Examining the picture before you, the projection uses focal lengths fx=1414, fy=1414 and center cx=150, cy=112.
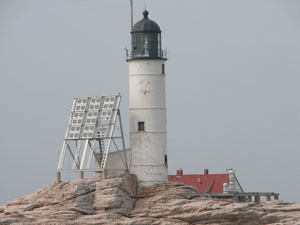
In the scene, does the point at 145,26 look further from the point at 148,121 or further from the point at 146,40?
the point at 148,121

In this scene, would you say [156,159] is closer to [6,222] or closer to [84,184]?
[84,184]

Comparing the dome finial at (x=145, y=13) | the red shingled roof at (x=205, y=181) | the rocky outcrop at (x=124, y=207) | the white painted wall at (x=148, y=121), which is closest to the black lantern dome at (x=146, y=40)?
the dome finial at (x=145, y=13)

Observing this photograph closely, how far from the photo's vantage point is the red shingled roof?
94.8 meters

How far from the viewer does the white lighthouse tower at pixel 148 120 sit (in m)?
82.3

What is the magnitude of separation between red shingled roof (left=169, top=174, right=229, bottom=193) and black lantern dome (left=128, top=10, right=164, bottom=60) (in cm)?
1370

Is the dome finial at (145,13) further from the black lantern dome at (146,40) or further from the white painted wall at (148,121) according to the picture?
the white painted wall at (148,121)

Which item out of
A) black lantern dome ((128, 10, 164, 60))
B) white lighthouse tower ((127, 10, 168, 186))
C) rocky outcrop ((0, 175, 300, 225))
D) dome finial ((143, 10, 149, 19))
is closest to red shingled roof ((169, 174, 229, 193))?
white lighthouse tower ((127, 10, 168, 186))

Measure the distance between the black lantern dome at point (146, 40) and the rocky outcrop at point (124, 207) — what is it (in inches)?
292

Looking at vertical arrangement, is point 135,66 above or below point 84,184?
above

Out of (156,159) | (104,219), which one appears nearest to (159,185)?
(156,159)

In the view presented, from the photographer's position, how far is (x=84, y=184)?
256 ft

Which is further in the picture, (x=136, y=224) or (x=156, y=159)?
(x=156, y=159)

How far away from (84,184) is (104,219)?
9.07ft

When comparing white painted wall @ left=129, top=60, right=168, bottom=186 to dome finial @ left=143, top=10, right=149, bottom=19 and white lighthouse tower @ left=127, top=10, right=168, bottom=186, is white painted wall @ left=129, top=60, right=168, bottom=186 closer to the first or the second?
white lighthouse tower @ left=127, top=10, right=168, bottom=186
